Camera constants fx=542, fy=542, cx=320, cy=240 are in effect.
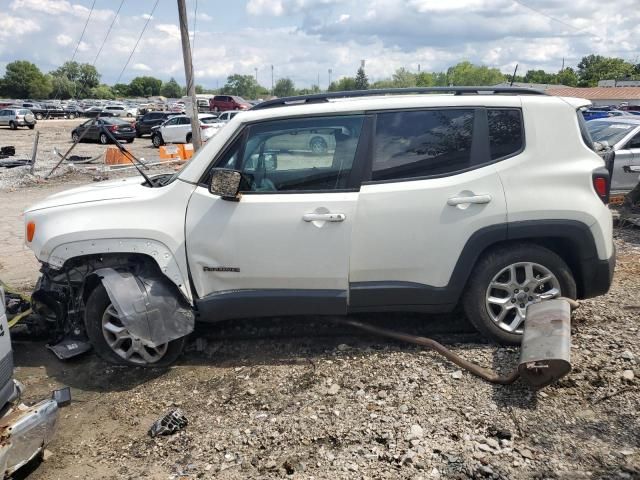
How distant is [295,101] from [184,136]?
78.2 feet

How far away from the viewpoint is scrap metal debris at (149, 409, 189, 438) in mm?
3465

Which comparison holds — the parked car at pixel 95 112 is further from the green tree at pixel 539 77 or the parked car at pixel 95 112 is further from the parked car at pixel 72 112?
the green tree at pixel 539 77

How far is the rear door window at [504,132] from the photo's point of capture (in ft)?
13.4

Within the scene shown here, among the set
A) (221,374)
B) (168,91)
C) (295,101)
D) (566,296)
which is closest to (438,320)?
(566,296)

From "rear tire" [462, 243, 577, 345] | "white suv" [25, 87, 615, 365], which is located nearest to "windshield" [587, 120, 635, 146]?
"white suv" [25, 87, 615, 365]

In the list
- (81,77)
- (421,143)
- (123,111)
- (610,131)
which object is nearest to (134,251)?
(421,143)

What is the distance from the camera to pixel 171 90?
132 meters

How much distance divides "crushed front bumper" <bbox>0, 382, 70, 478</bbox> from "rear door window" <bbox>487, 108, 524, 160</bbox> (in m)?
3.42

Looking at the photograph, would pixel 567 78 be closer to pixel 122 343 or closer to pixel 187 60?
pixel 187 60

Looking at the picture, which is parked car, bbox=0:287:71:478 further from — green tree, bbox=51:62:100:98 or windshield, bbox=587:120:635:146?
green tree, bbox=51:62:100:98

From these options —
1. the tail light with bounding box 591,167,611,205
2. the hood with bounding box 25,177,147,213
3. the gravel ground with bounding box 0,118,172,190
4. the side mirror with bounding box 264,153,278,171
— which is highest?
the side mirror with bounding box 264,153,278,171

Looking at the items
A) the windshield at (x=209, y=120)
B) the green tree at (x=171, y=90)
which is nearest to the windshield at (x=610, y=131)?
the windshield at (x=209, y=120)

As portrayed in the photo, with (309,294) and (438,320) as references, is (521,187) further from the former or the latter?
(309,294)

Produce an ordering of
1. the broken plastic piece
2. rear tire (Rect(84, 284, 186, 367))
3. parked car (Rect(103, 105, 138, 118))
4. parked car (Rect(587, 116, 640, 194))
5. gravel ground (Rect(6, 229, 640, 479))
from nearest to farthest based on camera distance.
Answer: gravel ground (Rect(6, 229, 640, 479))
rear tire (Rect(84, 284, 186, 367))
the broken plastic piece
parked car (Rect(587, 116, 640, 194))
parked car (Rect(103, 105, 138, 118))
